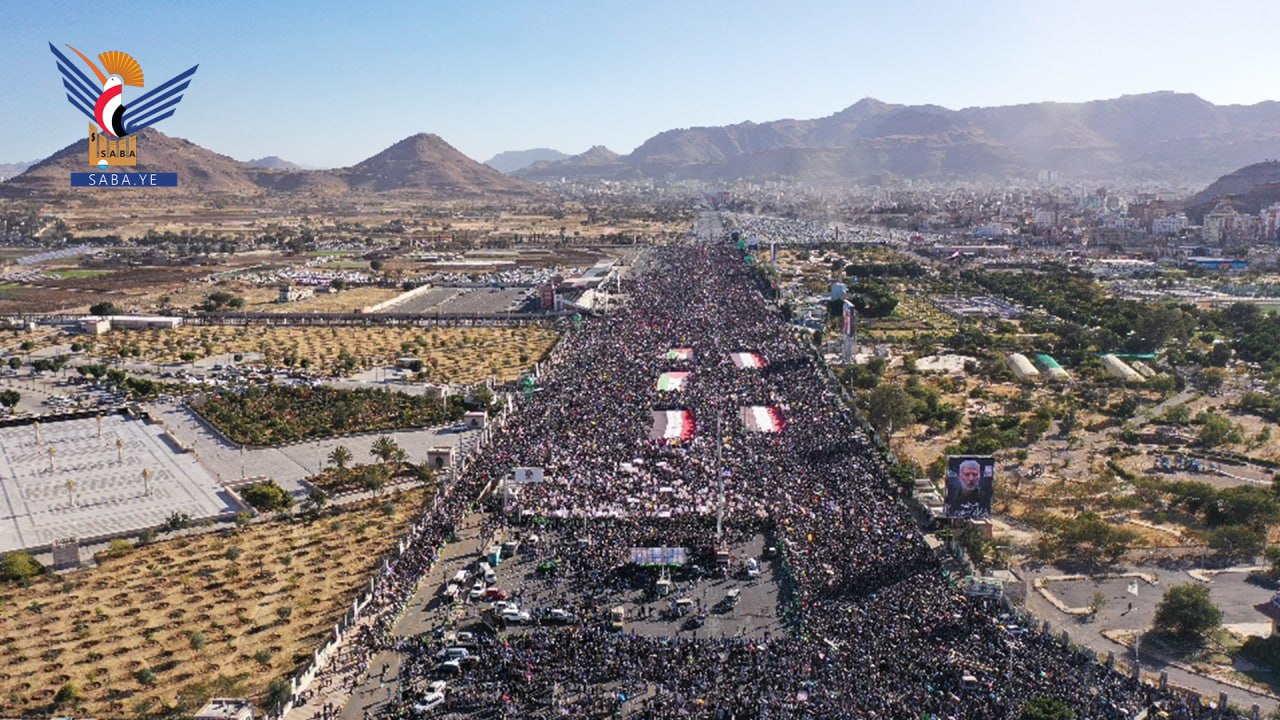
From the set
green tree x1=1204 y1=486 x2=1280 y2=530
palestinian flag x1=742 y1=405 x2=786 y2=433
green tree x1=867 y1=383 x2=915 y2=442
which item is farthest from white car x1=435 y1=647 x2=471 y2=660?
green tree x1=1204 y1=486 x2=1280 y2=530

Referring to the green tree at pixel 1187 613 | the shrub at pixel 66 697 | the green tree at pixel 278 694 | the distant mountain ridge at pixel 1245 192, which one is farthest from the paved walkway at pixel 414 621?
the distant mountain ridge at pixel 1245 192

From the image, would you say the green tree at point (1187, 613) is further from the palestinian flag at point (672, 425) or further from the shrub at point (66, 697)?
the shrub at point (66, 697)

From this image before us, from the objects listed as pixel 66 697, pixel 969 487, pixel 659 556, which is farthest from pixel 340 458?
pixel 969 487

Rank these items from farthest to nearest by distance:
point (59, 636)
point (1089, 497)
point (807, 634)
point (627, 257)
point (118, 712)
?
1. point (627, 257)
2. point (1089, 497)
3. point (59, 636)
4. point (807, 634)
5. point (118, 712)

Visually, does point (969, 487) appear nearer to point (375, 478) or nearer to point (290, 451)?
point (375, 478)

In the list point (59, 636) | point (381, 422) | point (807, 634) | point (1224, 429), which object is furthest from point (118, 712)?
point (1224, 429)

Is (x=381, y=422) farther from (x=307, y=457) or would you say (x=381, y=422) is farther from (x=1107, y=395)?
(x=1107, y=395)
